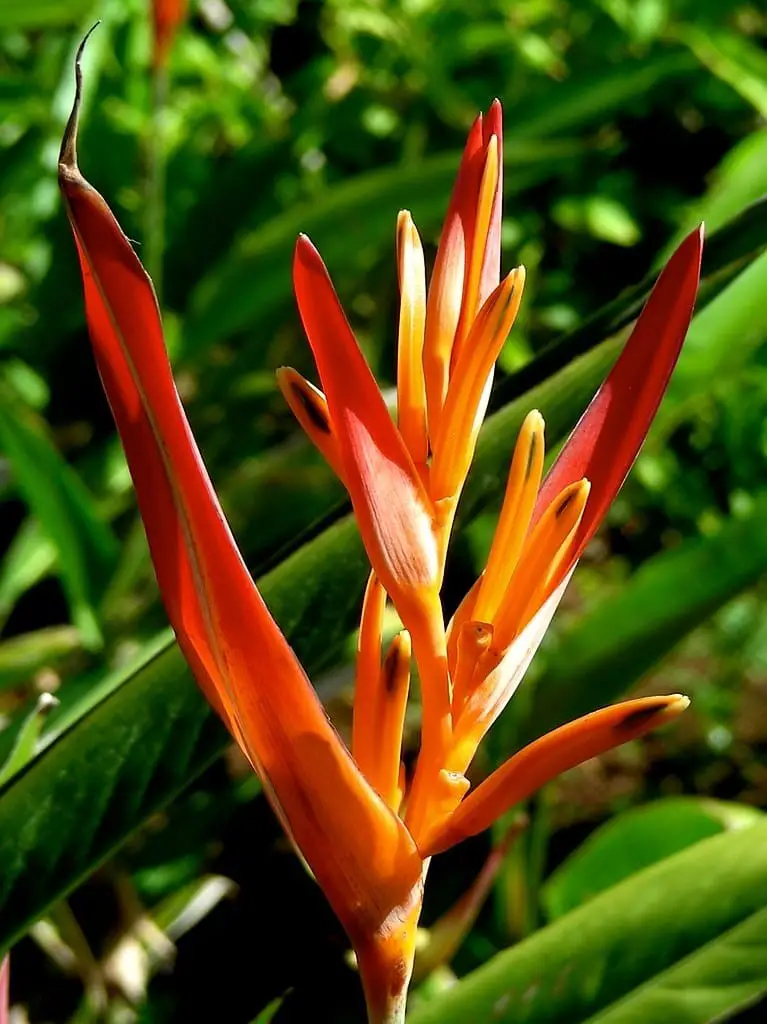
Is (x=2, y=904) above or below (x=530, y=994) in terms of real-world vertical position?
above

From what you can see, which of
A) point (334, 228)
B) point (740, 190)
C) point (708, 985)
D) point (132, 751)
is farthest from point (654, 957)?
point (334, 228)

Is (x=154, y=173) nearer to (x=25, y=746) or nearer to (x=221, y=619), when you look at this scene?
(x=25, y=746)

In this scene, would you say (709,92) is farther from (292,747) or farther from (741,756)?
(292,747)

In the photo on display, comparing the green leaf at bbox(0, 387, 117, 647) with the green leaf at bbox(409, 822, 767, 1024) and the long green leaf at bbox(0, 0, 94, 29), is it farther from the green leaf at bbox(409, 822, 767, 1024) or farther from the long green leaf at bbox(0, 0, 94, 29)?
the green leaf at bbox(409, 822, 767, 1024)

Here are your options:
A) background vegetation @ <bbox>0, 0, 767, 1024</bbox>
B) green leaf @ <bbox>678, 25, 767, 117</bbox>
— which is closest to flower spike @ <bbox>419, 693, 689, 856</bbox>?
background vegetation @ <bbox>0, 0, 767, 1024</bbox>

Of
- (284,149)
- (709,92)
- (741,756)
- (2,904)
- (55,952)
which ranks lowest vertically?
(741,756)

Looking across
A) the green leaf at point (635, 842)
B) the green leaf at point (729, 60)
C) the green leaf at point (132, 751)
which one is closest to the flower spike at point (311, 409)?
the green leaf at point (132, 751)

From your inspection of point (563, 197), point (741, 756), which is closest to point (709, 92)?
point (563, 197)
